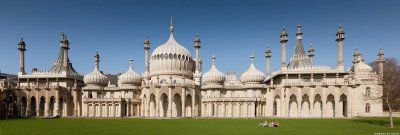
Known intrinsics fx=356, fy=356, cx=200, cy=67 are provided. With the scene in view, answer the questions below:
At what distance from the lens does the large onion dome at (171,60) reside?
74.4 meters

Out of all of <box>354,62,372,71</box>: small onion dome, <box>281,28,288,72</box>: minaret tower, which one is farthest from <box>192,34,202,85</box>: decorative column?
<box>354,62,372,71</box>: small onion dome

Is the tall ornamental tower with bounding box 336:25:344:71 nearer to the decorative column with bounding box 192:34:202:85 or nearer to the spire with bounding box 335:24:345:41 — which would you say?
the spire with bounding box 335:24:345:41

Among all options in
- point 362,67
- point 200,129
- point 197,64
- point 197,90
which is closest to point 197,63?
point 197,64

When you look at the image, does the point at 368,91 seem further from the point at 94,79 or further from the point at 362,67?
the point at 94,79

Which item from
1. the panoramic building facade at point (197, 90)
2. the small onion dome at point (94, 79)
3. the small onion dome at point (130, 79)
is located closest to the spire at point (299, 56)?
the panoramic building facade at point (197, 90)

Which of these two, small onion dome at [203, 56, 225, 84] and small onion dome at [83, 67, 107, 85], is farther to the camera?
small onion dome at [83, 67, 107, 85]

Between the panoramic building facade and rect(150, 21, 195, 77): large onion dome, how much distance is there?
21cm

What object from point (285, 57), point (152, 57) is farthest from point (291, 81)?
point (152, 57)

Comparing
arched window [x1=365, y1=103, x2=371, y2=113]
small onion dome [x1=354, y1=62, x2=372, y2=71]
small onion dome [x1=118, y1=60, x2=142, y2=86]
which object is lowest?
arched window [x1=365, y1=103, x2=371, y2=113]

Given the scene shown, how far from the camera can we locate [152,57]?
7788 cm

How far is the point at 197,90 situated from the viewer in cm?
7138

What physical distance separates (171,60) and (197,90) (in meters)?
8.81

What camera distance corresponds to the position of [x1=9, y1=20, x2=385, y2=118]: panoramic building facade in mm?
66500

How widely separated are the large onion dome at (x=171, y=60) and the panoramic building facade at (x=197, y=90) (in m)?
0.21
